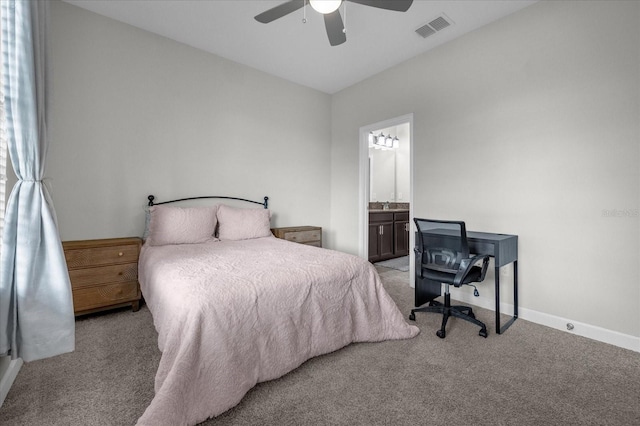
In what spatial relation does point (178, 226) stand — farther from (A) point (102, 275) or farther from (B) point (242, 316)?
(B) point (242, 316)

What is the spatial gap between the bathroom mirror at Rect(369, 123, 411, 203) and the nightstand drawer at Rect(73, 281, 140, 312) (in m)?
4.22

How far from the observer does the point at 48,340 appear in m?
1.54

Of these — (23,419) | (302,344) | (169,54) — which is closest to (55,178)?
(169,54)

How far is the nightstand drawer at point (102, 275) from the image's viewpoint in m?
2.47

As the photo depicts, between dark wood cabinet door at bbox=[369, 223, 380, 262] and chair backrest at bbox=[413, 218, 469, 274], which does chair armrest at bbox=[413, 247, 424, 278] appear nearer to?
chair backrest at bbox=[413, 218, 469, 274]

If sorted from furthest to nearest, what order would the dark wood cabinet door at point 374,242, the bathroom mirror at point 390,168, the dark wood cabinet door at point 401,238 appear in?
the bathroom mirror at point 390,168
the dark wood cabinet door at point 401,238
the dark wood cabinet door at point 374,242

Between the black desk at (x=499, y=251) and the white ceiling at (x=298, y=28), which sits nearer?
the black desk at (x=499, y=251)

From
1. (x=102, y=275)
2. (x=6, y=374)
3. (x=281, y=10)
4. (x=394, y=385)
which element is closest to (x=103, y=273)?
(x=102, y=275)

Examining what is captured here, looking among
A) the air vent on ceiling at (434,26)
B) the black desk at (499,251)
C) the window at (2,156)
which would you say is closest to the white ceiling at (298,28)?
the air vent on ceiling at (434,26)

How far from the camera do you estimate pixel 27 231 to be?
150 cm

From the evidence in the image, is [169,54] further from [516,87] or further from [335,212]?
[516,87]

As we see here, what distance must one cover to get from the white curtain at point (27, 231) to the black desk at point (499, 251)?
2874 mm

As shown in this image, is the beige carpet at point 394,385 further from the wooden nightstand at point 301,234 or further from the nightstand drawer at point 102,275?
the wooden nightstand at point 301,234

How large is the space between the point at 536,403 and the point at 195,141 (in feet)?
12.4
